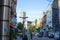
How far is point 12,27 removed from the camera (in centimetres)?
340

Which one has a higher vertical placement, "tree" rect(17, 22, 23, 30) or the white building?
the white building

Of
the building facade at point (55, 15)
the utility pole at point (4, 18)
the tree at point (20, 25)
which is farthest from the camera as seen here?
the building facade at point (55, 15)

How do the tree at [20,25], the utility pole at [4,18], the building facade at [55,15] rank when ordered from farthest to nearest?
the building facade at [55,15] < the tree at [20,25] < the utility pole at [4,18]

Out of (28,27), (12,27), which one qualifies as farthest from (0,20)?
(28,27)

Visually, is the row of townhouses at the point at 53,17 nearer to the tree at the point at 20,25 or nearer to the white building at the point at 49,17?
the white building at the point at 49,17

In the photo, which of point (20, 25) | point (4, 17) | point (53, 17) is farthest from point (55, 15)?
point (4, 17)

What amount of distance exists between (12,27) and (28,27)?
0.56 m

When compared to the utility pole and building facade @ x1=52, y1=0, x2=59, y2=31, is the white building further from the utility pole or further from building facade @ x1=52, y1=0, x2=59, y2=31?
the utility pole

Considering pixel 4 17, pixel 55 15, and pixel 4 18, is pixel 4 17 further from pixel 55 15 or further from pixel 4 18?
pixel 55 15

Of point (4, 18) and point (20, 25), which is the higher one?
point (4, 18)

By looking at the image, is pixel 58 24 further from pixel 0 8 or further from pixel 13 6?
pixel 0 8

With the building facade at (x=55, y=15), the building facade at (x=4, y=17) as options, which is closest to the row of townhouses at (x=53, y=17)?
the building facade at (x=55, y=15)

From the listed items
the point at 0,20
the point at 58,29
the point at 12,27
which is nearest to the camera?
the point at 0,20

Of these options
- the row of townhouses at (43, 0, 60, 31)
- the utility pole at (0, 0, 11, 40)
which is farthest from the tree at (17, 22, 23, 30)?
the utility pole at (0, 0, 11, 40)
